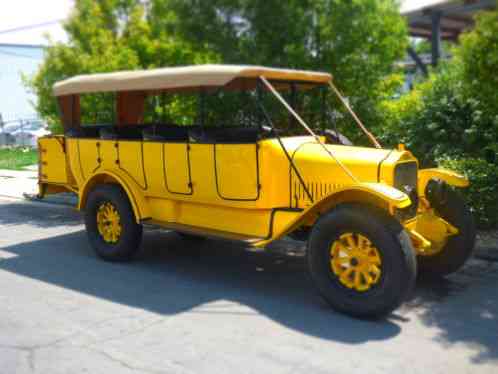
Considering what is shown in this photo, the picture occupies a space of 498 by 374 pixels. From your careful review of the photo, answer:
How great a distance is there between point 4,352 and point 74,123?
13.7 ft

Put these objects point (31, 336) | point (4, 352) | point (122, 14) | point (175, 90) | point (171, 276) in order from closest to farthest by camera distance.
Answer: point (4, 352)
point (31, 336)
point (171, 276)
point (175, 90)
point (122, 14)

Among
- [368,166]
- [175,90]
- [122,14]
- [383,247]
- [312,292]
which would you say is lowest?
[312,292]

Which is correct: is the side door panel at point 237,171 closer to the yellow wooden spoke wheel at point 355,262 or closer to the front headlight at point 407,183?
the yellow wooden spoke wheel at point 355,262

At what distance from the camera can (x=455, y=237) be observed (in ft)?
18.8

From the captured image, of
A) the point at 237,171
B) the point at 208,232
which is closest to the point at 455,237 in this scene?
the point at 237,171

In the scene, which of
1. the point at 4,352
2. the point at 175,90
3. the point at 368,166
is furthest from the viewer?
the point at 175,90

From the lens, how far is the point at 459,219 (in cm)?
574

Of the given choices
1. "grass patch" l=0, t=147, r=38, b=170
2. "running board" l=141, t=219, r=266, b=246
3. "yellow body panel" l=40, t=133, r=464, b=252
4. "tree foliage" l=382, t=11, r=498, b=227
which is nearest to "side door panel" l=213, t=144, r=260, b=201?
"yellow body panel" l=40, t=133, r=464, b=252

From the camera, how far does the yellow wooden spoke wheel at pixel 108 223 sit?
6.86 meters

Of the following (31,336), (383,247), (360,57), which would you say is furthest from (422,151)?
(31,336)

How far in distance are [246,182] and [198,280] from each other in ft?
3.80

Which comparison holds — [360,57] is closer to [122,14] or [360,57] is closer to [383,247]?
[383,247]

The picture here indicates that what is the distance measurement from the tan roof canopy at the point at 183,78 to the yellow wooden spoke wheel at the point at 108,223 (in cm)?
133

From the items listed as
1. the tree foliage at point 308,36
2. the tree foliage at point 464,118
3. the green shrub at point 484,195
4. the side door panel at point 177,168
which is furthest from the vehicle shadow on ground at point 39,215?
the green shrub at point 484,195
